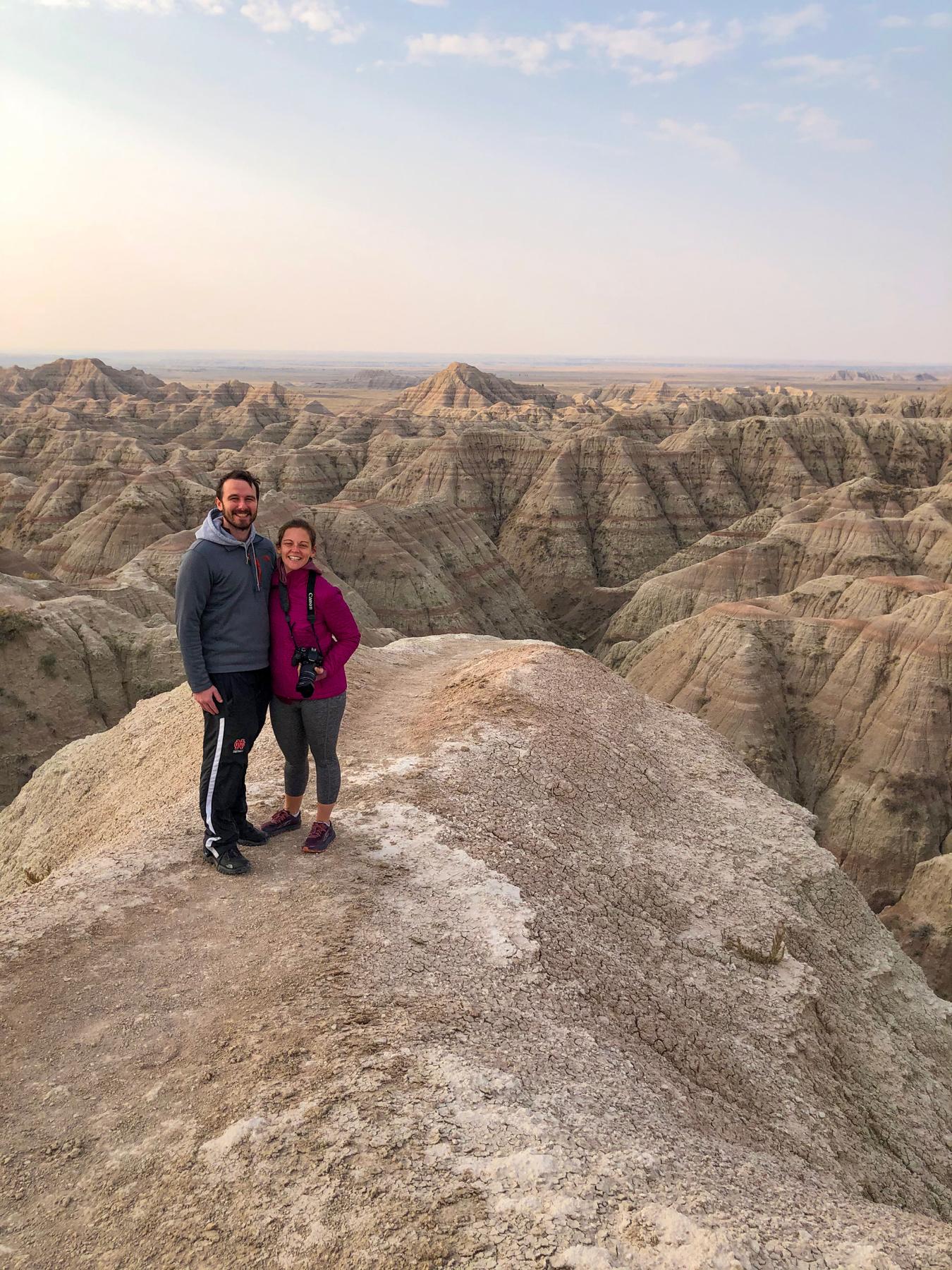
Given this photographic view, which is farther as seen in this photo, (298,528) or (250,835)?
(250,835)

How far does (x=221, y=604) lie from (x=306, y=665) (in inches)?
29.0

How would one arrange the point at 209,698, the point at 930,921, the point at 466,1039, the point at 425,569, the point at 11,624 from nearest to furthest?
1. the point at 466,1039
2. the point at 209,698
3. the point at 930,921
4. the point at 11,624
5. the point at 425,569

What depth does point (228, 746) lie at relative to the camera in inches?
217

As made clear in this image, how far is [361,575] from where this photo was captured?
4200 cm

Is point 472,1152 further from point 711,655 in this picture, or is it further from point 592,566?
point 592,566

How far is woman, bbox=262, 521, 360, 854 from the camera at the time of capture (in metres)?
5.43

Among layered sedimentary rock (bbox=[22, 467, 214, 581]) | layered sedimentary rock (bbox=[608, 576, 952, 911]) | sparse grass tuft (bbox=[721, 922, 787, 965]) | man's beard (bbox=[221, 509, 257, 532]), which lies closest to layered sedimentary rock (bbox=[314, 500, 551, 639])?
layered sedimentary rock (bbox=[22, 467, 214, 581])

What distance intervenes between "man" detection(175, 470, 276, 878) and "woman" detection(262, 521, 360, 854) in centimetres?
12

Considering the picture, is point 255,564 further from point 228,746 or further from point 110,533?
point 110,533

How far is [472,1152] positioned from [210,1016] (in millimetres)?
1646

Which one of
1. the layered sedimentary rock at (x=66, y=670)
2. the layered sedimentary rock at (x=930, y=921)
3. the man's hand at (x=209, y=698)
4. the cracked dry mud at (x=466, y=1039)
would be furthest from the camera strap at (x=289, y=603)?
the layered sedimentary rock at (x=66, y=670)

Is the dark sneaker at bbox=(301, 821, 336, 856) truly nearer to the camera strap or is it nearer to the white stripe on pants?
the white stripe on pants

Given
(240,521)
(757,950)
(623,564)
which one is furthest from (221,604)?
(623,564)

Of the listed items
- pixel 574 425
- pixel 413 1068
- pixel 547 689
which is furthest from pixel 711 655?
pixel 574 425
